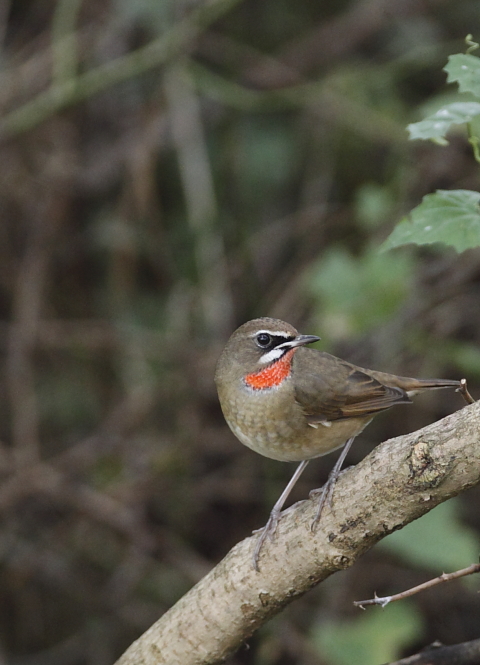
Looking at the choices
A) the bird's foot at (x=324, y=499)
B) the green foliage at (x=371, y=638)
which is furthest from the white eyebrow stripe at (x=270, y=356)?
the green foliage at (x=371, y=638)

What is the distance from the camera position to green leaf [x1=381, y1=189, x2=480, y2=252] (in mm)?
2447

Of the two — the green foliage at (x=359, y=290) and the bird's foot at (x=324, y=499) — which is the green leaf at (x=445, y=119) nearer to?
the bird's foot at (x=324, y=499)

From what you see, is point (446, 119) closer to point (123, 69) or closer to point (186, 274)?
point (123, 69)

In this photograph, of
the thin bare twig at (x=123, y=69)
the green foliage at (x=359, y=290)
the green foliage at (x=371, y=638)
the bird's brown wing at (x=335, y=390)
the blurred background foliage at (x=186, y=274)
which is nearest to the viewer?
the bird's brown wing at (x=335, y=390)

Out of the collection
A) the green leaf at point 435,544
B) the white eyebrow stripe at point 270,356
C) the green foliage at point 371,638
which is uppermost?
the white eyebrow stripe at point 270,356

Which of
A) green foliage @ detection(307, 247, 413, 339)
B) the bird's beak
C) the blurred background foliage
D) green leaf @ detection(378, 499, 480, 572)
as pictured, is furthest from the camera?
the blurred background foliage

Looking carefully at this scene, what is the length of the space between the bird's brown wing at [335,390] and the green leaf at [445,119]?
1321mm

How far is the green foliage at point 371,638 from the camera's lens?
5035 mm

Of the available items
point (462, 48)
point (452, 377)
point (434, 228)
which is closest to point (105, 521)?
point (452, 377)

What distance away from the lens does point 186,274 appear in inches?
274

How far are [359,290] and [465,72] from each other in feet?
10.2

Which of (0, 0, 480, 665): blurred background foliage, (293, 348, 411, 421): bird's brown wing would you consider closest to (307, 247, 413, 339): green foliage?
(0, 0, 480, 665): blurred background foliage

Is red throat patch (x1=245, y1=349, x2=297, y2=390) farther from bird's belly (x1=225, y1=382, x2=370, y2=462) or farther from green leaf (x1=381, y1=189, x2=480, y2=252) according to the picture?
green leaf (x1=381, y1=189, x2=480, y2=252)

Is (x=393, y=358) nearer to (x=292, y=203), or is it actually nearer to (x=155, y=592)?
(x=292, y=203)
